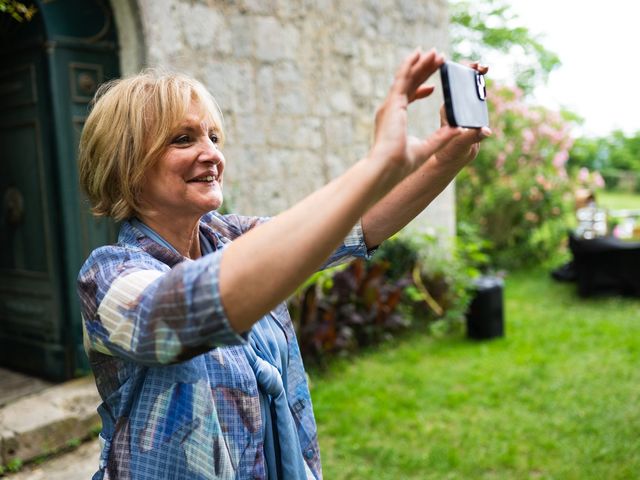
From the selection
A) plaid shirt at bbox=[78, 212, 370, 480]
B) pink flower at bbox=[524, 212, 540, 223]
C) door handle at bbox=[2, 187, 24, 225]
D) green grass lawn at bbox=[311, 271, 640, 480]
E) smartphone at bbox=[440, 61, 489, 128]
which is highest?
smartphone at bbox=[440, 61, 489, 128]

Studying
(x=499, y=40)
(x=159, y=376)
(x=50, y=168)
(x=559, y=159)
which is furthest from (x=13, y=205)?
(x=499, y=40)

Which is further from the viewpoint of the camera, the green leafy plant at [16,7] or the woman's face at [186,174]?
the green leafy plant at [16,7]

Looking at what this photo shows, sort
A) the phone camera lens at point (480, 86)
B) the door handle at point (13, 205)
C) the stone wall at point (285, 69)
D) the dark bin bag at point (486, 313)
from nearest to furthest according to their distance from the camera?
the phone camera lens at point (480, 86) < the door handle at point (13, 205) < the stone wall at point (285, 69) < the dark bin bag at point (486, 313)

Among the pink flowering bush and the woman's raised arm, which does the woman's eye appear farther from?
the pink flowering bush

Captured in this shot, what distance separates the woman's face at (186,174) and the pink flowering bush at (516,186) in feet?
24.6

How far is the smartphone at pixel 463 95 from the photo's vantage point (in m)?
1.05

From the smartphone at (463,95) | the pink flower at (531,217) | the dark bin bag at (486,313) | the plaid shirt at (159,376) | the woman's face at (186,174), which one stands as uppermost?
the smartphone at (463,95)

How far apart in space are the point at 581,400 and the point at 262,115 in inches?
114

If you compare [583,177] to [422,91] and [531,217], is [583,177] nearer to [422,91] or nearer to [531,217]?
[531,217]

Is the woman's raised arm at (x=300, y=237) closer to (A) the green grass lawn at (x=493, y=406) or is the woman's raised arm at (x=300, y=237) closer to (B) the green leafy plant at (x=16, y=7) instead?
(B) the green leafy plant at (x=16, y=7)

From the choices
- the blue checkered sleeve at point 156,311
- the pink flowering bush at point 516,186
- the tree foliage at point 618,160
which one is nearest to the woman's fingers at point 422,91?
the blue checkered sleeve at point 156,311

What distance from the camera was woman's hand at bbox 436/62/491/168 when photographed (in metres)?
1.20

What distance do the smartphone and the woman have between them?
42 mm

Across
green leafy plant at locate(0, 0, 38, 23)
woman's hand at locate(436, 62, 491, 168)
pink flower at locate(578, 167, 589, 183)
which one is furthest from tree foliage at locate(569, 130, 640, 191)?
woman's hand at locate(436, 62, 491, 168)
